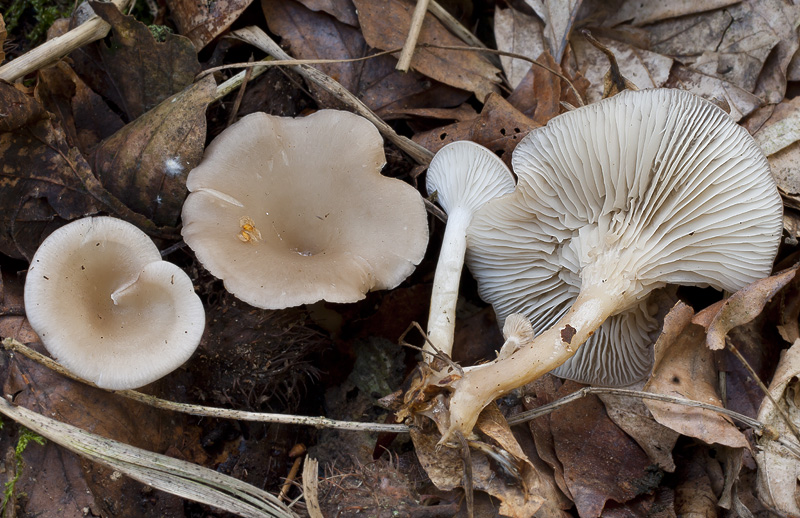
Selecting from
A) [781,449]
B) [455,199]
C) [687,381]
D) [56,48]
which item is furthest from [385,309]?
[56,48]

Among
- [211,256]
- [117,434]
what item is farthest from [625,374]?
[117,434]

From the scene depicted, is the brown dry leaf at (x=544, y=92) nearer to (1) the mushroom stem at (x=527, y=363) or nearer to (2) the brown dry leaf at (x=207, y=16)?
(1) the mushroom stem at (x=527, y=363)

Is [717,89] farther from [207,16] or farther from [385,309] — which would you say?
[207,16]

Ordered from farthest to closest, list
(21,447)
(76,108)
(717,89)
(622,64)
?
(622,64)
(717,89)
(76,108)
(21,447)

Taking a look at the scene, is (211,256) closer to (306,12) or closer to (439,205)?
(439,205)

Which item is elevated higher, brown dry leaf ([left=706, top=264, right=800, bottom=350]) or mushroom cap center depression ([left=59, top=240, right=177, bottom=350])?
brown dry leaf ([left=706, top=264, right=800, bottom=350])

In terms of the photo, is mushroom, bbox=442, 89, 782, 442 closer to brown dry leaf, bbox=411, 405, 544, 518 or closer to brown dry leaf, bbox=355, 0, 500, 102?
brown dry leaf, bbox=411, 405, 544, 518

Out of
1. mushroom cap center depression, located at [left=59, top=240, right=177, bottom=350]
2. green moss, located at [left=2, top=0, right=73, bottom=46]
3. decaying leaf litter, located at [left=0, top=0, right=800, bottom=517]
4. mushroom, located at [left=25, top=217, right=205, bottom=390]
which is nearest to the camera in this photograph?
mushroom, located at [left=25, top=217, right=205, bottom=390]

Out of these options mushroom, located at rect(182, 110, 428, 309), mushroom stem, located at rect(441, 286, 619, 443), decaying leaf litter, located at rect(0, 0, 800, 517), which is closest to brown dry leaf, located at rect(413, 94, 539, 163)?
decaying leaf litter, located at rect(0, 0, 800, 517)
